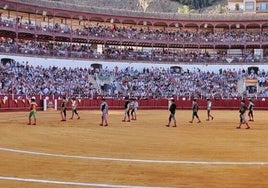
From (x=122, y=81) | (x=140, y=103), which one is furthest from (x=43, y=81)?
(x=122, y=81)

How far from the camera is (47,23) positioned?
63.7 m

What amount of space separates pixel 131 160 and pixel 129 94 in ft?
129

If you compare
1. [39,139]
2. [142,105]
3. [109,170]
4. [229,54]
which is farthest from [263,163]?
[229,54]

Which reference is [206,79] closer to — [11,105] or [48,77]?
[48,77]

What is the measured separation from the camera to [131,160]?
13.6 m

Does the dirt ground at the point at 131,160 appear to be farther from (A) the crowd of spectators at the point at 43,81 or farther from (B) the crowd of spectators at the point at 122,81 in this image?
(B) the crowd of spectators at the point at 122,81

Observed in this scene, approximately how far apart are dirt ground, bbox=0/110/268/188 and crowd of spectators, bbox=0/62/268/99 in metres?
26.1

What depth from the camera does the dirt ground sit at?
10.7 metres

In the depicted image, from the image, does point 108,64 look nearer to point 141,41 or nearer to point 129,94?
point 141,41

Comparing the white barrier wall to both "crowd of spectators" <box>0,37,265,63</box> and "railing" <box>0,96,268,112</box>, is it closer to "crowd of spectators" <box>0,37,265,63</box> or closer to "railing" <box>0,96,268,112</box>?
"crowd of spectators" <box>0,37,265,63</box>

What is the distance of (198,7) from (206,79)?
73369mm

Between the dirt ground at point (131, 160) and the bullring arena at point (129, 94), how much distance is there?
32 mm

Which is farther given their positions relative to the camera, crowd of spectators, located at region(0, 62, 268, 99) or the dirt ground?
crowd of spectators, located at region(0, 62, 268, 99)

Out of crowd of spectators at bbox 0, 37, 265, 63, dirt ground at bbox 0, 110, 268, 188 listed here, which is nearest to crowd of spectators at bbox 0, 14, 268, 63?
crowd of spectators at bbox 0, 37, 265, 63
